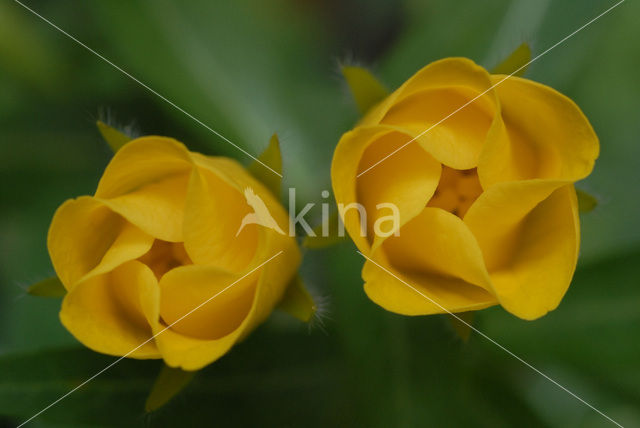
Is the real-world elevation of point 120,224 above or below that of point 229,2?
Result: below

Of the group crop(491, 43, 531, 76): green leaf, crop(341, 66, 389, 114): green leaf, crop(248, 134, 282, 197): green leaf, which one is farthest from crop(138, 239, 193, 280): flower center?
crop(491, 43, 531, 76): green leaf

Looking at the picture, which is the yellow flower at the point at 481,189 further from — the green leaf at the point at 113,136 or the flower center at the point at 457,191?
the green leaf at the point at 113,136

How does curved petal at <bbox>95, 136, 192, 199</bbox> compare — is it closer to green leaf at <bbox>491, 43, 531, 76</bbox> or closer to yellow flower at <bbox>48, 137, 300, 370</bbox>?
yellow flower at <bbox>48, 137, 300, 370</bbox>

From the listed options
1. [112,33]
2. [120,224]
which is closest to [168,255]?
[120,224]

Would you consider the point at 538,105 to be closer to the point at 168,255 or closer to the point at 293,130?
the point at 168,255

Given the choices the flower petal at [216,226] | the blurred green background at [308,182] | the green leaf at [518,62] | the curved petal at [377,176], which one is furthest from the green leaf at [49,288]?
the green leaf at [518,62]

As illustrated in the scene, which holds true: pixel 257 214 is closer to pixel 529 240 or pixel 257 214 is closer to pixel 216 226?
pixel 216 226

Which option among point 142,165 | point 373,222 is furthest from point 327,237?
point 142,165
